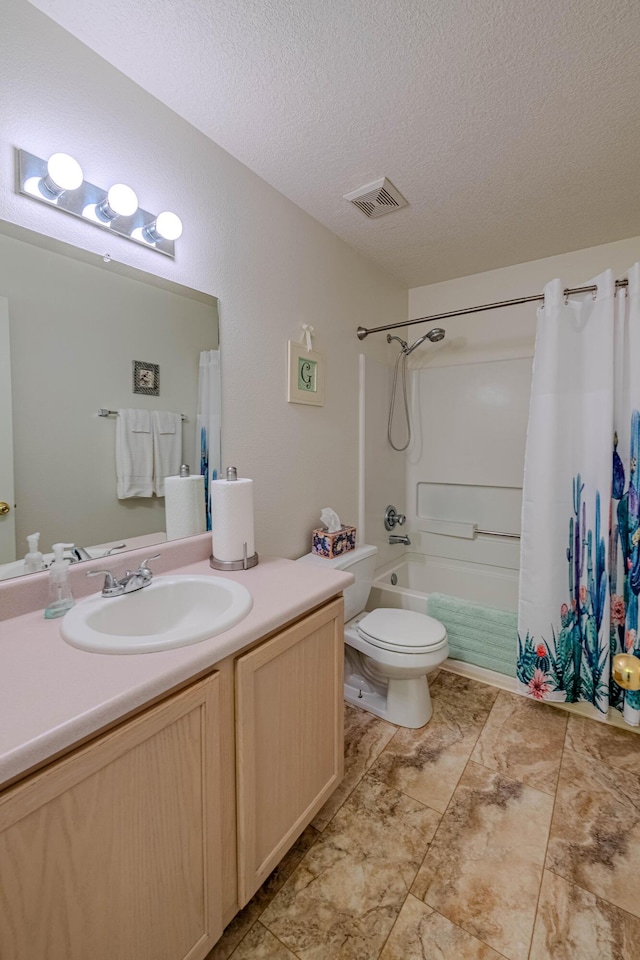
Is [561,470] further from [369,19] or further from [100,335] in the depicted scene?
[100,335]

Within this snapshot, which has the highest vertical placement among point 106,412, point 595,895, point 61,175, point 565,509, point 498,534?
point 61,175

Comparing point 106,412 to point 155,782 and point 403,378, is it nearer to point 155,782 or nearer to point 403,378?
point 155,782

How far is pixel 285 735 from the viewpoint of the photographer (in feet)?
3.49

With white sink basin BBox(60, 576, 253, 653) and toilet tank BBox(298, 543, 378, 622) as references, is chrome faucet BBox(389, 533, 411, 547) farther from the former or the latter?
white sink basin BBox(60, 576, 253, 653)

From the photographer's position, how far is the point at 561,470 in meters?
1.79

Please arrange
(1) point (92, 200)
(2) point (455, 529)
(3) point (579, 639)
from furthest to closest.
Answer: (2) point (455, 529) → (3) point (579, 639) → (1) point (92, 200)

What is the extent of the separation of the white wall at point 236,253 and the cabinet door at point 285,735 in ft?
2.18

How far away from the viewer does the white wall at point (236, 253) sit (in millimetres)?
1033

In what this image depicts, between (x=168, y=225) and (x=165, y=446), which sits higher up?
(x=168, y=225)

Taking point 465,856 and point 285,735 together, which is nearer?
point 285,735

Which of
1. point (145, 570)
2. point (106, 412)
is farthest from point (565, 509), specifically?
point (106, 412)

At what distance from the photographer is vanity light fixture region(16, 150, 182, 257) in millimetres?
1015

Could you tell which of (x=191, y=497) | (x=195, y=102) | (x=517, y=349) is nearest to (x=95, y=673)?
(x=191, y=497)

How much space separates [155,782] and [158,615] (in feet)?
1.51
